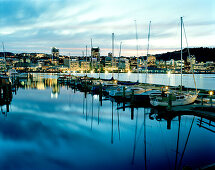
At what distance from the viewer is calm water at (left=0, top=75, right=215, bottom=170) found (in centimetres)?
1131

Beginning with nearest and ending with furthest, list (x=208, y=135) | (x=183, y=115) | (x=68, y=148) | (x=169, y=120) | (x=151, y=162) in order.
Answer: (x=151, y=162) → (x=68, y=148) → (x=208, y=135) → (x=169, y=120) → (x=183, y=115)

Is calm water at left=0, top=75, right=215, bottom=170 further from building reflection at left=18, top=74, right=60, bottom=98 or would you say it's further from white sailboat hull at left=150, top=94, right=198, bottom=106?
building reflection at left=18, top=74, right=60, bottom=98

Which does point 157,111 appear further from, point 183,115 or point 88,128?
point 88,128

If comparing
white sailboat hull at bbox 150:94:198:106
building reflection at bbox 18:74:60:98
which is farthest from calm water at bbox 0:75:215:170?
building reflection at bbox 18:74:60:98

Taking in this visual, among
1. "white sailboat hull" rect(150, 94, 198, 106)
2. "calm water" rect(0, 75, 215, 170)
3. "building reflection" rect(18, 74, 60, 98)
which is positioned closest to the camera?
"calm water" rect(0, 75, 215, 170)

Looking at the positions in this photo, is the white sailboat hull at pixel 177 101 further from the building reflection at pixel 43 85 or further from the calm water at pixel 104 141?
the building reflection at pixel 43 85

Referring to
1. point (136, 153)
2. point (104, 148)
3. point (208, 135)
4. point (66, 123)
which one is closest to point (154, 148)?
point (136, 153)

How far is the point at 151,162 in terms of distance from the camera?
1123 cm

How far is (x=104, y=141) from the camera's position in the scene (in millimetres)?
14766

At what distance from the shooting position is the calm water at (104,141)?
11.3 m

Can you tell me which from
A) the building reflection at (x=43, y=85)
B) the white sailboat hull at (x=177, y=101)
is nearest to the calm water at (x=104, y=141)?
the white sailboat hull at (x=177, y=101)

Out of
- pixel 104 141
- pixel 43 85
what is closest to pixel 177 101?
pixel 104 141

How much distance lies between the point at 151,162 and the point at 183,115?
32.4 feet

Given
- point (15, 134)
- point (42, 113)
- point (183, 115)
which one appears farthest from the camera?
point (42, 113)
